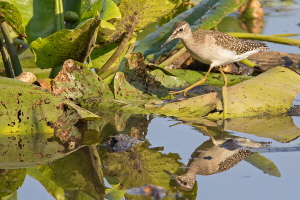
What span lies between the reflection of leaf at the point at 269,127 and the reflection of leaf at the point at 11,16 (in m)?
1.87

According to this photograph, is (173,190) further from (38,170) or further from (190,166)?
(38,170)

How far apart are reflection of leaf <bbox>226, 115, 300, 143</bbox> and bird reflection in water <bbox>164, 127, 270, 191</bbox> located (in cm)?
21

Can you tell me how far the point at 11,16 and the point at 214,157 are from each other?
78.7 inches

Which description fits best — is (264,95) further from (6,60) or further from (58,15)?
(6,60)

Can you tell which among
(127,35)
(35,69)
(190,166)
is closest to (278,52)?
(127,35)

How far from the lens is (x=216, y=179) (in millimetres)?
3658

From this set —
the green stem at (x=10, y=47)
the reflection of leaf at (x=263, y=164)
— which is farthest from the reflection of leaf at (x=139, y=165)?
the green stem at (x=10, y=47)

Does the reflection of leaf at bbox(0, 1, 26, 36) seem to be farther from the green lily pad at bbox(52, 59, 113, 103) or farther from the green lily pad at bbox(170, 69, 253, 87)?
the green lily pad at bbox(170, 69, 253, 87)

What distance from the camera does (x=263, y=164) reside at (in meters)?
3.86

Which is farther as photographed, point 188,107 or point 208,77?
point 208,77

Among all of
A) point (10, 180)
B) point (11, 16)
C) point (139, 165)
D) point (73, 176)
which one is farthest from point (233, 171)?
point (11, 16)

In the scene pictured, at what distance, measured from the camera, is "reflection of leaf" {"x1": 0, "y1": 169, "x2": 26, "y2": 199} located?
346 cm

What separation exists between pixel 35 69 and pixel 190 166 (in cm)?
306

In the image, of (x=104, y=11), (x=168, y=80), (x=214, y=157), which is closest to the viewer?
(x=214, y=157)
